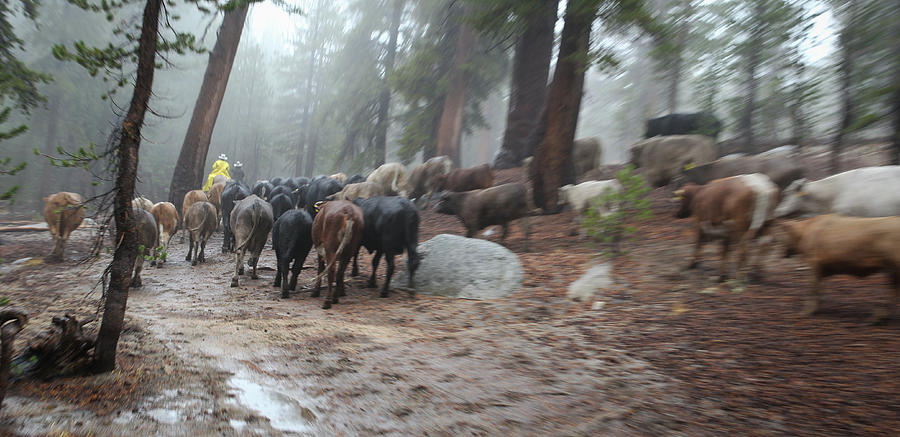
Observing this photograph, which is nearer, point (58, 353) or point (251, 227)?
point (58, 353)

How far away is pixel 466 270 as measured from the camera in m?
7.95

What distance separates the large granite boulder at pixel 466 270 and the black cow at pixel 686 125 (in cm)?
868

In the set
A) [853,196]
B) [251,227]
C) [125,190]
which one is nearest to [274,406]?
[125,190]

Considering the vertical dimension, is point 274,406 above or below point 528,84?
below

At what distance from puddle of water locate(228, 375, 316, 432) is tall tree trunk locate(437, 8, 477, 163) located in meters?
16.4

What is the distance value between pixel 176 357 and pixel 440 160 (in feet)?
41.7

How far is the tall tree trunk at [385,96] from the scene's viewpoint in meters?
24.0

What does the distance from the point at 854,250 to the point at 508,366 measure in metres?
3.31

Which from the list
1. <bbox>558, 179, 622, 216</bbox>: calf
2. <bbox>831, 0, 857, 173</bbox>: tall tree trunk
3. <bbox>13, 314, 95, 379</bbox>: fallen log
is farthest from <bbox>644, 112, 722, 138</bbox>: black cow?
<bbox>13, 314, 95, 379</bbox>: fallen log

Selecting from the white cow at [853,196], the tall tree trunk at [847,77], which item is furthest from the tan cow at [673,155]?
the white cow at [853,196]

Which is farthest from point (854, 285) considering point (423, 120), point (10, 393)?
point (423, 120)

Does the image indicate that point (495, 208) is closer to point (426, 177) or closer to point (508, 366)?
point (508, 366)

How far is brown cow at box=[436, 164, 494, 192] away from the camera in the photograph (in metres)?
13.9

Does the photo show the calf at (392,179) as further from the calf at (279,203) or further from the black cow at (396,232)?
the black cow at (396,232)
